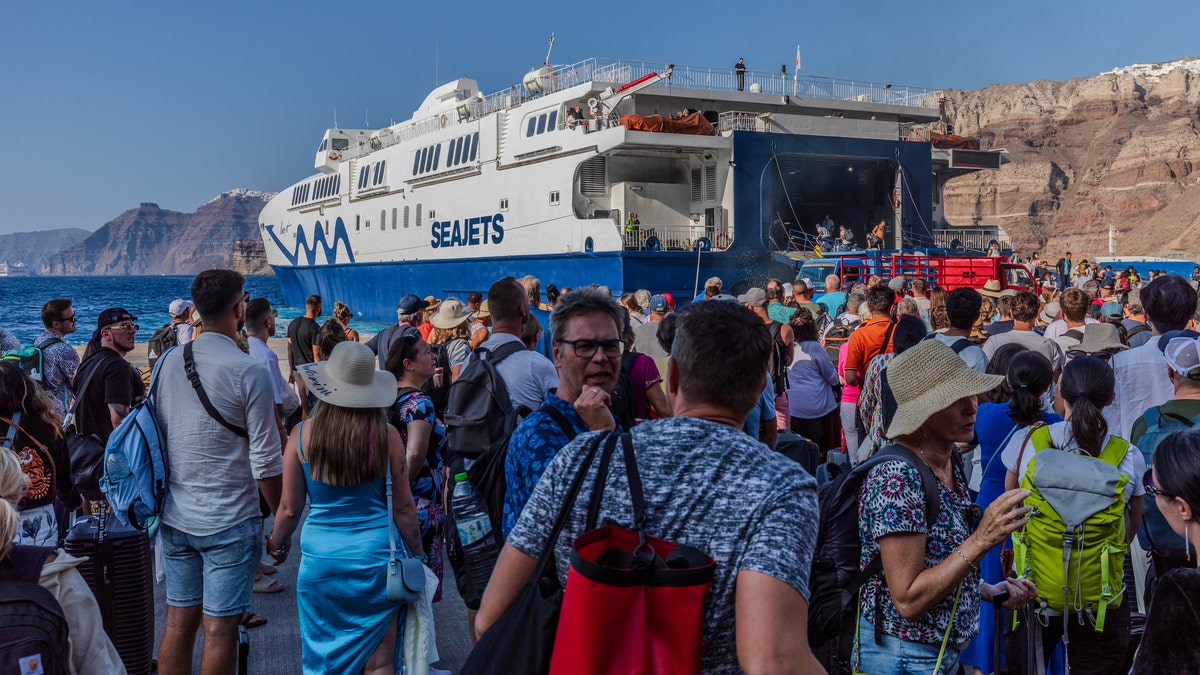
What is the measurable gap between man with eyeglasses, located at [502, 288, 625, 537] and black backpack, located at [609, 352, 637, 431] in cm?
84

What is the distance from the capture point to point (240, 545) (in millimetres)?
4000

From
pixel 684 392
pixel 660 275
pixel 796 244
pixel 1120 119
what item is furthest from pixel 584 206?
pixel 1120 119

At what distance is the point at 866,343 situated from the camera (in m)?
7.15

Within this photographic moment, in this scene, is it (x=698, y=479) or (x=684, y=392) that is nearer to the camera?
(x=698, y=479)

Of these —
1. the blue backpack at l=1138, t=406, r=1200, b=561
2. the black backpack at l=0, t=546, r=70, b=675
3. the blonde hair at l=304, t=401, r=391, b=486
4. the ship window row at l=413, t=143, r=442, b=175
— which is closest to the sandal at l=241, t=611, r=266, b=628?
the blonde hair at l=304, t=401, r=391, b=486

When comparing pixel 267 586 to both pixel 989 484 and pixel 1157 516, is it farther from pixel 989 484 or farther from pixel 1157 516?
pixel 1157 516

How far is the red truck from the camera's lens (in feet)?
55.2

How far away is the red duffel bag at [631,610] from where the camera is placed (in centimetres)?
177

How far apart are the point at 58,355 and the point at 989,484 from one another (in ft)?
19.2

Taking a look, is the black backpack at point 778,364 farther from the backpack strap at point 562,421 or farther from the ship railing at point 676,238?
the ship railing at point 676,238

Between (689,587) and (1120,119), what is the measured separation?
137768mm

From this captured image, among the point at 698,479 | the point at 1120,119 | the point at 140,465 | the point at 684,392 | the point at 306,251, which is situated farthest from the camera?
the point at 1120,119

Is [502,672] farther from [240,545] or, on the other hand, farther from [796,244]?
[796,244]

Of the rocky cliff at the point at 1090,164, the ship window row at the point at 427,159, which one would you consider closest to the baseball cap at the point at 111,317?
the ship window row at the point at 427,159
